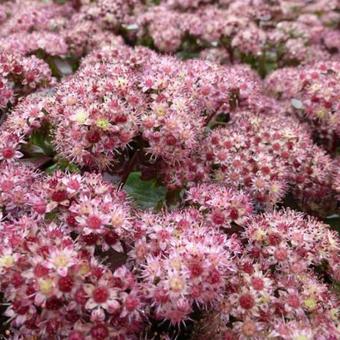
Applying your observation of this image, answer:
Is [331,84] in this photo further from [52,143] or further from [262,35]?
[52,143]

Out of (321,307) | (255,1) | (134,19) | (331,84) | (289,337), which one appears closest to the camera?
(289,337)

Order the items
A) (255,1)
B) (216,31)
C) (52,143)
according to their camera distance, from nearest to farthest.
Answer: (52,143)
(216,31)
(255,1)

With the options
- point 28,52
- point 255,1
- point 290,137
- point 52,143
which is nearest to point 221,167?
point 290,137

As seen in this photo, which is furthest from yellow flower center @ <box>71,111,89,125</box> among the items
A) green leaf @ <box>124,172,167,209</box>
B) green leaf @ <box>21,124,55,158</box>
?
green leaf @ <box>124,172,167,209</box>

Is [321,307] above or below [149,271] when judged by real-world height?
below

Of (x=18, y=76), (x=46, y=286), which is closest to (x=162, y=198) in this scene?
(x=18, y=76)

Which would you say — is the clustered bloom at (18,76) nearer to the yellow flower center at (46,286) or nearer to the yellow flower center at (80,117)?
the yellow flower center at (80,117)

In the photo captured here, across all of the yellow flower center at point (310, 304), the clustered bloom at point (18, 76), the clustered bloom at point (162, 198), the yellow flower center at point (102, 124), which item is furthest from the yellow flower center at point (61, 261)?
the clustered bloom at point (18, 76)
